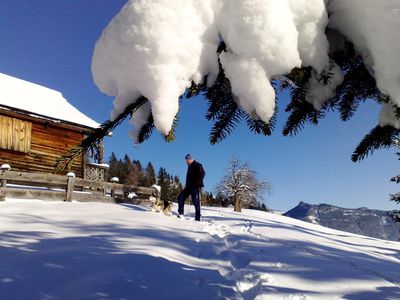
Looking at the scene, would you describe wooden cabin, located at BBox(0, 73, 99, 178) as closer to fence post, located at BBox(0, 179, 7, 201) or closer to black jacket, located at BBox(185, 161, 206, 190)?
fence post, located at BBox(0, 179, 7, 201)

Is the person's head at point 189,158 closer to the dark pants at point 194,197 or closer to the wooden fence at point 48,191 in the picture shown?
the dark pants at point 194,197

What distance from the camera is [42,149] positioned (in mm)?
15625

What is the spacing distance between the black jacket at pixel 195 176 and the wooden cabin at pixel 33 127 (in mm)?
6092

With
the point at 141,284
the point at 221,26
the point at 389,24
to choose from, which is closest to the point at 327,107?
the point at 389,24

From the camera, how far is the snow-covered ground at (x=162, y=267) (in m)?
3.40

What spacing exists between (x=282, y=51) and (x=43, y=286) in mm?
3375

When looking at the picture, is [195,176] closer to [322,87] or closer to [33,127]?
[322,87]

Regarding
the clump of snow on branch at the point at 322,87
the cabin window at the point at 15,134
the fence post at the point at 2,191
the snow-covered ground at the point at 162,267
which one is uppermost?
the cabin window at the point at 15,134

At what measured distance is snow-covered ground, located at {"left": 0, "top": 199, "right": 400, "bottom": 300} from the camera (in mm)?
3404

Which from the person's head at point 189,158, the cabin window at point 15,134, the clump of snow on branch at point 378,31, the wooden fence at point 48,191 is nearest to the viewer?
the clump of snow on branch at point 378,31

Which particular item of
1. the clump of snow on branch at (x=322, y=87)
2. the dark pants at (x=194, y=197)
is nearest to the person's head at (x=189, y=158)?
the dark pants at (x=194, y=197)

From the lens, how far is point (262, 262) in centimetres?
484

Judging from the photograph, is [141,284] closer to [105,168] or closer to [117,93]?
[117,93]

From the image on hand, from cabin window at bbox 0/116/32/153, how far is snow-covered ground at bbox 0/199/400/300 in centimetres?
904
